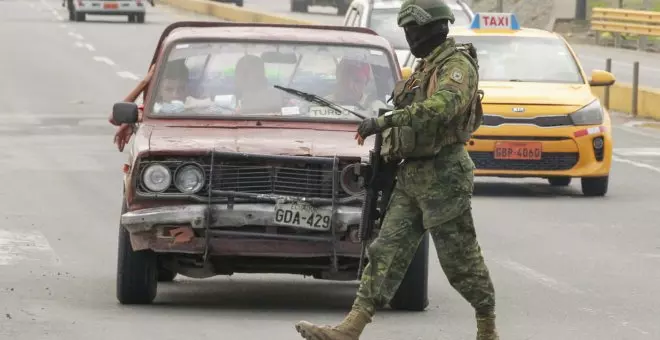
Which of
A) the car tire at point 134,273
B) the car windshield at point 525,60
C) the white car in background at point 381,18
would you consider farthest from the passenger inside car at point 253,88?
the white car in background at point 381,18

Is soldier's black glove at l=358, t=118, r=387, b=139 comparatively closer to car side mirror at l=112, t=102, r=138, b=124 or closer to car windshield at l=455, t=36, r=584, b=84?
car side mirror at l=112, t=102, r=138, b=124

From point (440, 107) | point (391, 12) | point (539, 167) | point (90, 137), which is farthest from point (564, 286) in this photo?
point (391, 12)

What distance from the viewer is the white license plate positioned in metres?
9.02

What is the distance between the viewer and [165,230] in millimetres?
9094

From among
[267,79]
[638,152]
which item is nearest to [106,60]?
[638,152]

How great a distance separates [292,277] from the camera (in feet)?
37.0

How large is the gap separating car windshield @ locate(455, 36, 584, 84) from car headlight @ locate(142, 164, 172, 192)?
8.43 meters

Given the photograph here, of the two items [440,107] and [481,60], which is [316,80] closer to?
[440,107]

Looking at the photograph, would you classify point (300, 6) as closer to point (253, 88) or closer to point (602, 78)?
point (602, 78)

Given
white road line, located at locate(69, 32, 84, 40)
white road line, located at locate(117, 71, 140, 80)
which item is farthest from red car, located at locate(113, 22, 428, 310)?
white road line, located at locate(69, 32, 84, 40)

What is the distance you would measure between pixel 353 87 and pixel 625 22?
32.1 meters

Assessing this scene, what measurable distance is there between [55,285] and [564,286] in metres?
2.92

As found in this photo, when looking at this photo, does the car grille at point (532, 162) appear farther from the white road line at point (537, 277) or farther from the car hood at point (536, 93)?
the white road line at point (537, 277)

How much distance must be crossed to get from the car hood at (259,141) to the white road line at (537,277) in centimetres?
179
